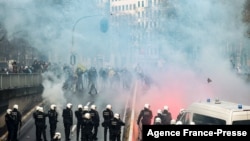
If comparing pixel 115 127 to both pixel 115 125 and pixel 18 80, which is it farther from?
pixel 18 80

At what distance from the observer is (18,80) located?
26.6 meters

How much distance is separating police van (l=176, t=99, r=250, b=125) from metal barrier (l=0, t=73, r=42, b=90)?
1170 centimetres

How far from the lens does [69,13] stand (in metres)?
44.9

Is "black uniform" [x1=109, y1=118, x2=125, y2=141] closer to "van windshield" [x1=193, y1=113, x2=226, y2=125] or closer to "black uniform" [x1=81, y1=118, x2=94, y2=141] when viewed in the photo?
"black uniform" [x1=81, y1=118, x2=94, y2=141]

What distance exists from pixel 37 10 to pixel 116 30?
2747 centimetres

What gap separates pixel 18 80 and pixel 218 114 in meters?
15.9

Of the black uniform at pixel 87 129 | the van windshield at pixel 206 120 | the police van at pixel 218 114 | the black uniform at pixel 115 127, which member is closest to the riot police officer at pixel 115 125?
the black uniform at pixel 115 127

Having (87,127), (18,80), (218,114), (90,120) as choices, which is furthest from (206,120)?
(18,80)

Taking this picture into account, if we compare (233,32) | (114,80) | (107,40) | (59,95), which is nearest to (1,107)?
(59,95)

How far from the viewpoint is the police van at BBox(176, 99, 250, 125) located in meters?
12.8

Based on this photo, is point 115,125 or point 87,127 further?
point 87,127

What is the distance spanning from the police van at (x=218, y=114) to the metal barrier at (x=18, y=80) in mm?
11698

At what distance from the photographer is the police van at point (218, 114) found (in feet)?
42.1

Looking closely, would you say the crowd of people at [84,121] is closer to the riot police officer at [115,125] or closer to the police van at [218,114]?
the riot police officer at [115,125]
